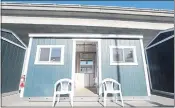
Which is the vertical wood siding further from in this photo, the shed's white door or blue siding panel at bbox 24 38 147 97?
the shed's white door

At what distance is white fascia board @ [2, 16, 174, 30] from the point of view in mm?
12500

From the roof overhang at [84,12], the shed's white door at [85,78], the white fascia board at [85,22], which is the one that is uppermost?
the roof overhang at [84,12]

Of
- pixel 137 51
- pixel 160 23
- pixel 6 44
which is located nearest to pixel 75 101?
pixel 137 51

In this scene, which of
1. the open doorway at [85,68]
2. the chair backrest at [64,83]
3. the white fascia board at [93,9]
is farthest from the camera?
the white fascia board at [93,9]

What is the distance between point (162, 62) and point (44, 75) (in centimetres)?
516

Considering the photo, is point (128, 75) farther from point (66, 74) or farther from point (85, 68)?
point (85, 68)

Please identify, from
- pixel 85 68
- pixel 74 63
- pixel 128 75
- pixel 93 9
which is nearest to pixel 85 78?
pixel 85 68

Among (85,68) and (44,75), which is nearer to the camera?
(44,75)

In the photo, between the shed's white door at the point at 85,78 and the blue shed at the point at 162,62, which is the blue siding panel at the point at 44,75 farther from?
the blue shed at the point at 162,62

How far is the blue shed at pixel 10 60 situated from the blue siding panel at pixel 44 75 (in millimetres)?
1266

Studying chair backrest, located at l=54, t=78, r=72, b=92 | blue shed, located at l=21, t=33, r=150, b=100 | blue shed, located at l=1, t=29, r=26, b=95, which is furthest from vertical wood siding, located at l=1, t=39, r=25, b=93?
chair backrest, located at l=54, t=78, r=72, b=92

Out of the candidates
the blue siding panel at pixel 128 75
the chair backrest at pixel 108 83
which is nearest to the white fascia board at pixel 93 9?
the blue siding panel at pixel 128 75

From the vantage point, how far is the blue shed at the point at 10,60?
6830 mm

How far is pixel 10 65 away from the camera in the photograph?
7676 millimetres
